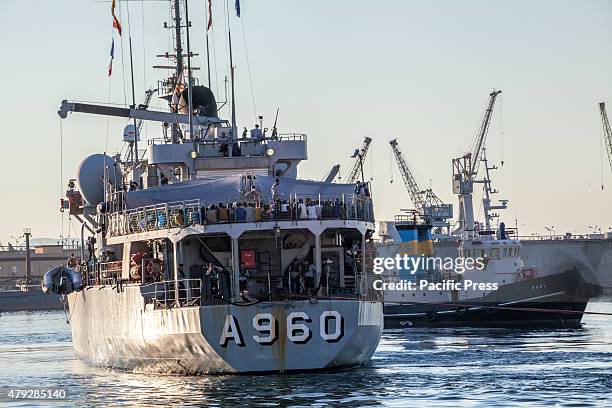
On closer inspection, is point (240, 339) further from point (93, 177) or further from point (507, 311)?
point (507, 311)

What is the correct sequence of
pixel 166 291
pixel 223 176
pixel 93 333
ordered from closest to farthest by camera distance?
pixel 166 291 → pixel 223 176 → pixel 93 333

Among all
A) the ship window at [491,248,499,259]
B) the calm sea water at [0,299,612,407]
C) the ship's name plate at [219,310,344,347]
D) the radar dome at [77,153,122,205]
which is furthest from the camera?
the ship window at [491,248,499,259]

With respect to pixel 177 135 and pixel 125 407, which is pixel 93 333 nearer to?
pixel 177 135

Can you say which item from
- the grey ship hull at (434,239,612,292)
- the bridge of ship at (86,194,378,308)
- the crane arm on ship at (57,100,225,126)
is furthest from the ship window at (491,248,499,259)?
the grey ship hull at (434,239,612,292)

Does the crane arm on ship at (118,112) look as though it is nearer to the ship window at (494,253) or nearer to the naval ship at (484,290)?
the naval ship at (484,290)

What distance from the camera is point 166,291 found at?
4909 centimetres

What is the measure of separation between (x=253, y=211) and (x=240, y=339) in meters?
4.66

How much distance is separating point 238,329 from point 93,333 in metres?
14.9

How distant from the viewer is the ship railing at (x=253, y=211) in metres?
48.8

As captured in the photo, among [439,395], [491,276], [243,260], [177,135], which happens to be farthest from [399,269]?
[439,395]

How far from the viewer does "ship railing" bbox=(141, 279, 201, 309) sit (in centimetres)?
4856

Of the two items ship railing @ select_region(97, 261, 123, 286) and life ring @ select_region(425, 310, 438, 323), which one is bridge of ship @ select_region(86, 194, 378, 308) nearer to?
ship railing @ select_region(97, 261, 123, 286)

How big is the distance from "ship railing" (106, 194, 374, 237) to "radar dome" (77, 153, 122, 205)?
15.0 metres

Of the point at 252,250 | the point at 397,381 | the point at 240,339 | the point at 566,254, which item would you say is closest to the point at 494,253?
the point at 252,250
